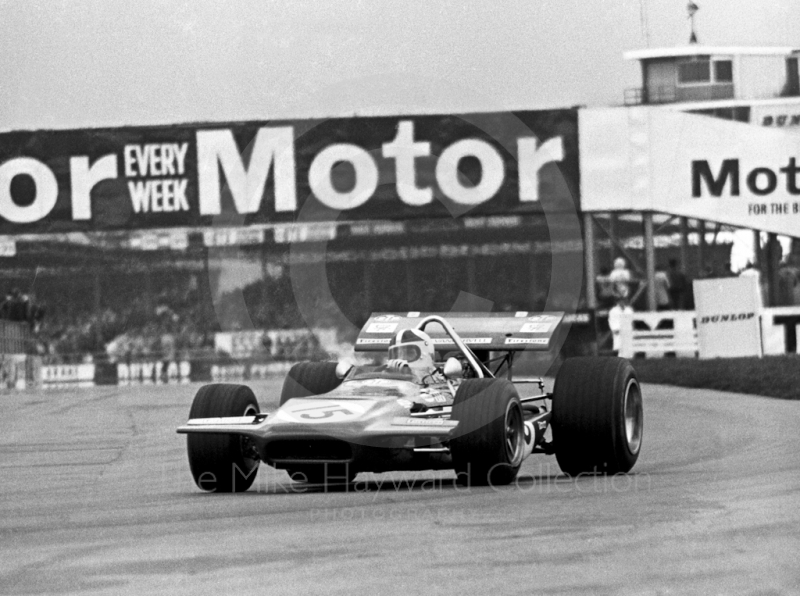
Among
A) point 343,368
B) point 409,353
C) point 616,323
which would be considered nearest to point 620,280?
point 616,323

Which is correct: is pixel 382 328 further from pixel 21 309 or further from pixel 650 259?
pixel 21 309

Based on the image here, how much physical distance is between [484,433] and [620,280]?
2290cm

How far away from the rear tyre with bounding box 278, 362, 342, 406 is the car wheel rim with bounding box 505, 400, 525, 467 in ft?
7.02

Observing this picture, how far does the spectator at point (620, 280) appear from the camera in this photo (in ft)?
108

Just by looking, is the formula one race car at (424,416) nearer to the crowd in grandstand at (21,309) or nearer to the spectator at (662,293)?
the spectator at (662,293)

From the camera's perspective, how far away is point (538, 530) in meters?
8.41

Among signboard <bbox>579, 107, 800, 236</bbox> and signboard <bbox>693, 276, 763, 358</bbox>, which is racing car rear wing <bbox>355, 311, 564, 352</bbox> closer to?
signboard <bbox>693, 276, 763, 358</bbox>

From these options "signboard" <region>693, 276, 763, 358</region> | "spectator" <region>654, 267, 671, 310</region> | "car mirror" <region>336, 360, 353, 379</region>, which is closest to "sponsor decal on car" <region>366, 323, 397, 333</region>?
"car mirror" <region>336, 360, 353, 379</region>

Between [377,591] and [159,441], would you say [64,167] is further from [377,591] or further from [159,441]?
[377,591]

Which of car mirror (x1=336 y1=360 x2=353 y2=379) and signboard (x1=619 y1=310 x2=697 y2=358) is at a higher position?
car mirror (x1=336 y1=360 x2=353 y2=379)

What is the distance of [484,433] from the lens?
10531 mm

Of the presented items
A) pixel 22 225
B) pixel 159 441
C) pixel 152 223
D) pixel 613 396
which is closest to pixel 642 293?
pixel 152 223

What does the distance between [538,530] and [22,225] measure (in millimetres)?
26721

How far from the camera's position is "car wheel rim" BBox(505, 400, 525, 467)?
10875 millimetres
